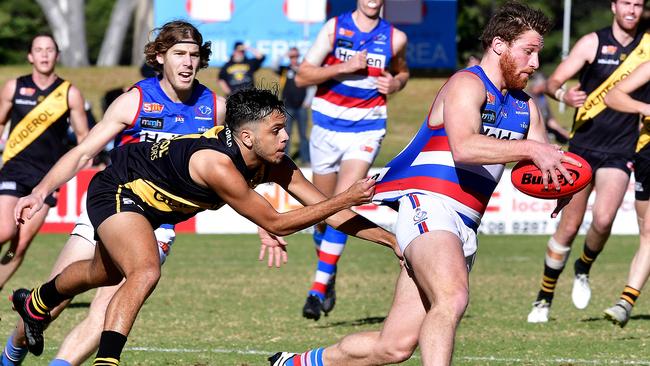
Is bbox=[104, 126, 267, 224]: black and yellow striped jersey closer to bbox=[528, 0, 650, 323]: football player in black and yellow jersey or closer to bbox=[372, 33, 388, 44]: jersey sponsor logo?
bbox=[372, 33, 388, 44]: jersey sponsor logo

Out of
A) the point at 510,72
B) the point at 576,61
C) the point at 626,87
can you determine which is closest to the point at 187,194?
the point at 510,72

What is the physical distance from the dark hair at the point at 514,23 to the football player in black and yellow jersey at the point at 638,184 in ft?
10.1

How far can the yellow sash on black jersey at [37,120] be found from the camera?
1016 centimetres

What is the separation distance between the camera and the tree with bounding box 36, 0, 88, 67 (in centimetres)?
4228

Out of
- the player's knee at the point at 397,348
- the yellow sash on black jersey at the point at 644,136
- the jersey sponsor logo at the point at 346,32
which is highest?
the jersey sponsor logo at the point at 346,32

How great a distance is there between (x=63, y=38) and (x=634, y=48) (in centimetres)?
3506

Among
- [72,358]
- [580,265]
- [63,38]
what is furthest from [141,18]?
[72,358]

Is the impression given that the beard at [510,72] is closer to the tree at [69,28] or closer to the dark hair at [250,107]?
the dark hair at [250,107]

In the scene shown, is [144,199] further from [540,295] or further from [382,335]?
[540,295]

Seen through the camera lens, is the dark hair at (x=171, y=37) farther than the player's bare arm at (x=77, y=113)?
No

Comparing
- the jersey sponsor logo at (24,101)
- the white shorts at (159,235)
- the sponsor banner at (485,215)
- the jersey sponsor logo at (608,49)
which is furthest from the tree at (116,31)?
the white shorts at (159,235)

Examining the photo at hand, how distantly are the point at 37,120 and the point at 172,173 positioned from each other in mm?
4374

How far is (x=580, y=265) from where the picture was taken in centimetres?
1032

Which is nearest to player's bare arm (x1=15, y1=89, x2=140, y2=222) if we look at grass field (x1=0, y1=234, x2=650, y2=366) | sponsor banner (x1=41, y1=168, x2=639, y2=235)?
grass field (x1=0, y1=234, x2=650, y2=366)
